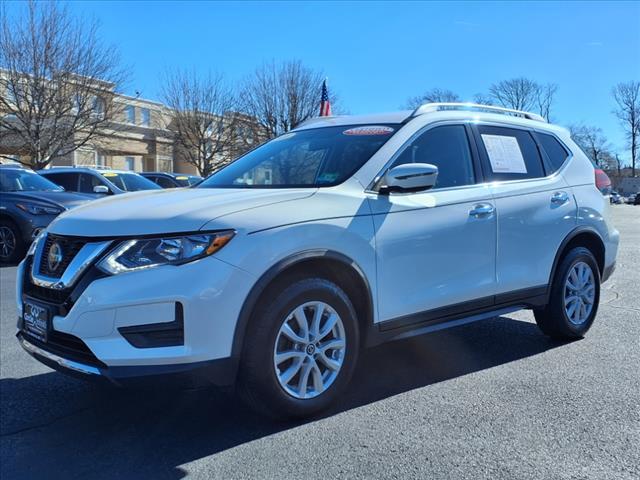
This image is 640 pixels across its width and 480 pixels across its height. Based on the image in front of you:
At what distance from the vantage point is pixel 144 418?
132 inches

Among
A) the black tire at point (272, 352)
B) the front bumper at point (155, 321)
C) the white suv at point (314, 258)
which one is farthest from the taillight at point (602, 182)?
the front bumper at point (155, 321)

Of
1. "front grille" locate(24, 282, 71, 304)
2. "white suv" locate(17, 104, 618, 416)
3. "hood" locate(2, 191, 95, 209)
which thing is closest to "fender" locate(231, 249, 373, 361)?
"white suv" locate(17, 104, 618, 416)

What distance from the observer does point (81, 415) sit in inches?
134

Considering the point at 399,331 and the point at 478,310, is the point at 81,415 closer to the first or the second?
the point at 399,331

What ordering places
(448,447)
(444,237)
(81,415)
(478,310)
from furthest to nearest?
1. (478,310)
2. (444,237)
3. (81,415)
4. (448,447)

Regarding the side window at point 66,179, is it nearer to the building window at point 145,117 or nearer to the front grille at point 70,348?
the front grille at point 70,348

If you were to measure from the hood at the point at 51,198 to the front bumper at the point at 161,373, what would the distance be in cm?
712

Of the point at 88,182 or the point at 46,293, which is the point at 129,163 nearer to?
the point at 88,182

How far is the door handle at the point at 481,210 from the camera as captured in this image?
395cm

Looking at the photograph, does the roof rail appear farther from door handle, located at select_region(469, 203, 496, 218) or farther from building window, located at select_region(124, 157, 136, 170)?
building window, located at select_region(124, 157, 136, 170)

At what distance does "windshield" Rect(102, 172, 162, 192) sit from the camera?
1255 centimetres

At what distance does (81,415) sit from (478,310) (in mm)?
2703

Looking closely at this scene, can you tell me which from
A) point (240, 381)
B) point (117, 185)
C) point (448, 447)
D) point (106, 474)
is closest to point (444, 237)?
point (448, 447)

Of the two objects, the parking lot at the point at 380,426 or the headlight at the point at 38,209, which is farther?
the headlight at the point at 38,209
